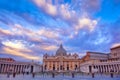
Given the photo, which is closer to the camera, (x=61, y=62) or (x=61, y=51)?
(x=61, y=62)

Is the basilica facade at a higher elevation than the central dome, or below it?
below

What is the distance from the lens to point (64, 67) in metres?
119

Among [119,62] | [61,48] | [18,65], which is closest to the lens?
[119,62]

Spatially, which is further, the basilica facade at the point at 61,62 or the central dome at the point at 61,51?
the central dome at the point at 61,51

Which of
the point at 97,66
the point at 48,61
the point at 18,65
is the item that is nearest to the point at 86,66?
the point at 97,66

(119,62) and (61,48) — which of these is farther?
(61,48)

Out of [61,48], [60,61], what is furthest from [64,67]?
[61,48]

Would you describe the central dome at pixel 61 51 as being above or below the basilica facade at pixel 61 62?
above

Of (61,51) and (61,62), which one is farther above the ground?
(61,51)

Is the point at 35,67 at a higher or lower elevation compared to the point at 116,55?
lower

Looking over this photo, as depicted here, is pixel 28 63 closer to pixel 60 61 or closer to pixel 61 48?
pixel 60 61

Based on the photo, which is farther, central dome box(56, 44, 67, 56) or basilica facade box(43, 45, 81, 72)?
central dome box(56, 44, 67, 56)

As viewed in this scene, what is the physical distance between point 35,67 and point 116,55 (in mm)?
50978

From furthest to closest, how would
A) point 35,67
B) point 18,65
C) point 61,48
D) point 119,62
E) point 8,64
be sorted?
point 61,48 → point 35,67 → point 18,65 → point 8,64 → point 119,62
